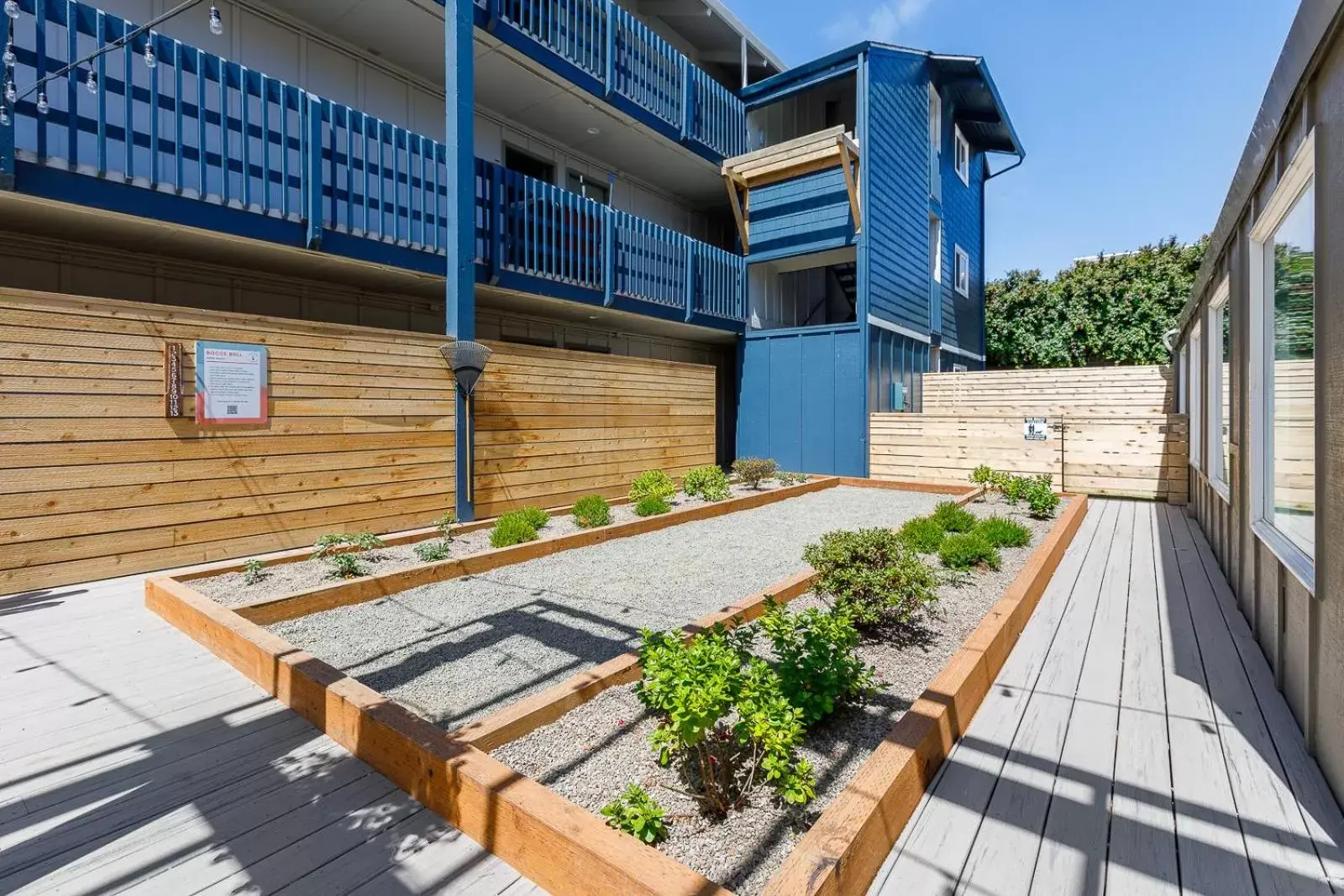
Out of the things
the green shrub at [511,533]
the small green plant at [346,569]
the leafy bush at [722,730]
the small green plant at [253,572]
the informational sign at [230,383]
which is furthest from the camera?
the green shrub at [511,533]

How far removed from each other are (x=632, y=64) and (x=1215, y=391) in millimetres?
8517

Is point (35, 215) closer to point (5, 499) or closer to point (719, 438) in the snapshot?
point (5, 499)


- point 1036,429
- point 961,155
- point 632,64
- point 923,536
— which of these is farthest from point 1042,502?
point 961,155

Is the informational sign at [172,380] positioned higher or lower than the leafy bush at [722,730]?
higher

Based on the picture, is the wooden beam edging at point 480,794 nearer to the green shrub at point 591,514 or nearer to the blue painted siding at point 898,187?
the green shrub at point 591,514

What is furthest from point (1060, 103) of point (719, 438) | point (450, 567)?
point (450, 567)

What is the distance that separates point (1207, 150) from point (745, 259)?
9290 millimetres

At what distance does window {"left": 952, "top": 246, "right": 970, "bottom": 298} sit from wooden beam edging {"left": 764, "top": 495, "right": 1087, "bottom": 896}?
577 inches

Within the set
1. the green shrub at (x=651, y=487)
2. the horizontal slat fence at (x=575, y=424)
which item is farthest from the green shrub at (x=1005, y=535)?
the horizontal slat fence at (x=575, y=424)

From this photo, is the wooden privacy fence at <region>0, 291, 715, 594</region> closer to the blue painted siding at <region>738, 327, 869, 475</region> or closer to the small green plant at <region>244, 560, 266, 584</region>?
the small green plant at <region>244, 560, 266, 584</region>

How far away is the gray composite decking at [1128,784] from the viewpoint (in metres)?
1.63

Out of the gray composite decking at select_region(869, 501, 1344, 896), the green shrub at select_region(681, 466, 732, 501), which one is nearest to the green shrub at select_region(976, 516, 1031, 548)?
the gray composite decking at select_region(869, 501, 1344, 896)

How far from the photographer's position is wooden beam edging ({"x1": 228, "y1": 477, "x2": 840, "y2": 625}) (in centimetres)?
358

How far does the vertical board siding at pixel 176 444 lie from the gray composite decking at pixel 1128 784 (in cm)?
523
